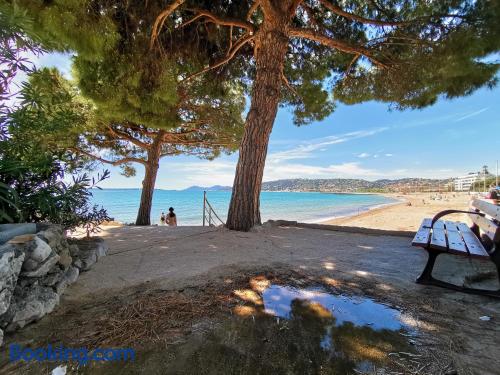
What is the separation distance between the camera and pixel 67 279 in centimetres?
187

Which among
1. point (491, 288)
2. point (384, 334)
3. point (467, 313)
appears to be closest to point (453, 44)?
point (491, 288)

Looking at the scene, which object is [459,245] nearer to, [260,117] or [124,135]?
[260,117]

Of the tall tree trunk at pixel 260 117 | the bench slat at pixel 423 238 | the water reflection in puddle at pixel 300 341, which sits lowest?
the water reflection in puddle at pixel 300 341

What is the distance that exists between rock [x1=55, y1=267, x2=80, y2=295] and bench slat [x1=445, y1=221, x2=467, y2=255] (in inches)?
111

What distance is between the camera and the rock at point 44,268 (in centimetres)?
146

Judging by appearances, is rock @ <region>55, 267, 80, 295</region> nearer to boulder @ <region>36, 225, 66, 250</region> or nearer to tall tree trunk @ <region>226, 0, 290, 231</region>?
boulder @ <region>36, 225, 66, 250</region>

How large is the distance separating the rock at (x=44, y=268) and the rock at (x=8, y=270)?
15 centimetres

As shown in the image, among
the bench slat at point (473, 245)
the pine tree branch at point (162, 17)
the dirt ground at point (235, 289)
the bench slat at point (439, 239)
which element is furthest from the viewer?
the pine tree branch at point (162, 17)

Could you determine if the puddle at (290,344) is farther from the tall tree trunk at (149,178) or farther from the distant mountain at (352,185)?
the distant mountain at (352,185)

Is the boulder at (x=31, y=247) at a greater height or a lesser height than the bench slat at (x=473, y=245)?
greater

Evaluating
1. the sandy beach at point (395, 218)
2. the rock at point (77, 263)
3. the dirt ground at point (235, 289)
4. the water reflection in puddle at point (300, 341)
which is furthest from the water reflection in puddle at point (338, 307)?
the sandy beach at point (395, 218)

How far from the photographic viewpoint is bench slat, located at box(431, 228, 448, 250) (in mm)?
1912

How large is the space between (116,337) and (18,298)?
0.64m

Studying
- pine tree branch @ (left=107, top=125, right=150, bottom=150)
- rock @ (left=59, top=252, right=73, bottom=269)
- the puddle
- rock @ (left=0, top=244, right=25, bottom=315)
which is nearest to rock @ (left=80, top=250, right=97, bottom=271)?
rock @ (left=59, top=252, right=73, bottom=269)
